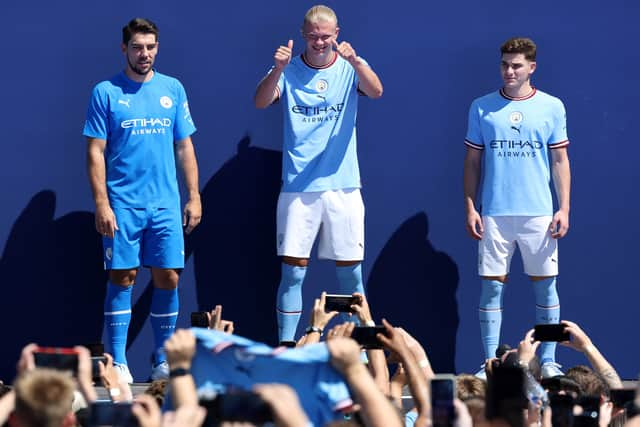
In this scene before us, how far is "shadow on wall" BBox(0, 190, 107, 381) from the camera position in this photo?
9.41 m

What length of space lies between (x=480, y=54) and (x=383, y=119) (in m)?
0.84

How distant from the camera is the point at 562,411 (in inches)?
204

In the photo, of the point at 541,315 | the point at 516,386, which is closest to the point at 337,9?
the point at 541,315

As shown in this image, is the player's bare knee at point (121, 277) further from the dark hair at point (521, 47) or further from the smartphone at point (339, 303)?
the dark hair at point (521, 47)

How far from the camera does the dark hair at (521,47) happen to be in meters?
9.05

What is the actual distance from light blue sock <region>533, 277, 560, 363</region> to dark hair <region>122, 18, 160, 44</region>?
10.3 feet

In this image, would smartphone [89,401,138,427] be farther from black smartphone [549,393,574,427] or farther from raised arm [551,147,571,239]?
raised arm [551,147,571,239]

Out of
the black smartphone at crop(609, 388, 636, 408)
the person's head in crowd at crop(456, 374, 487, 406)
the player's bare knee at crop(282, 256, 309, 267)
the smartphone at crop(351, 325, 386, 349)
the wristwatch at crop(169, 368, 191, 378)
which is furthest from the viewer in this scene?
the player's bare knee at crop(282, 256, 309, 267)

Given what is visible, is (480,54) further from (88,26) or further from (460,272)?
(88,26)

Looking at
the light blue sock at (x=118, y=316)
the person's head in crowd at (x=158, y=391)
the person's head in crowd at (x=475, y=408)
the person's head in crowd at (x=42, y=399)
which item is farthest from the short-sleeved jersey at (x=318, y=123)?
the person's head in crowd at (x=42, y=399)

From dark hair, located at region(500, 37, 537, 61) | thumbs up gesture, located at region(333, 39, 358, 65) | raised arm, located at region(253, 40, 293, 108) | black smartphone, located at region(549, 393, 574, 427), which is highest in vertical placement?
dark hair, located at region(500, 37, 537, 61)

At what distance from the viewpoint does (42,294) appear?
9.43m

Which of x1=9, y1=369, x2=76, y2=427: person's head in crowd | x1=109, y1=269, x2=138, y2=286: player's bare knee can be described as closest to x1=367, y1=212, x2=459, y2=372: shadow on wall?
x1=109, y1=269, x2=138, y2=286: player's bare knee

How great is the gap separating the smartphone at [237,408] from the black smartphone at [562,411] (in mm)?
1420
